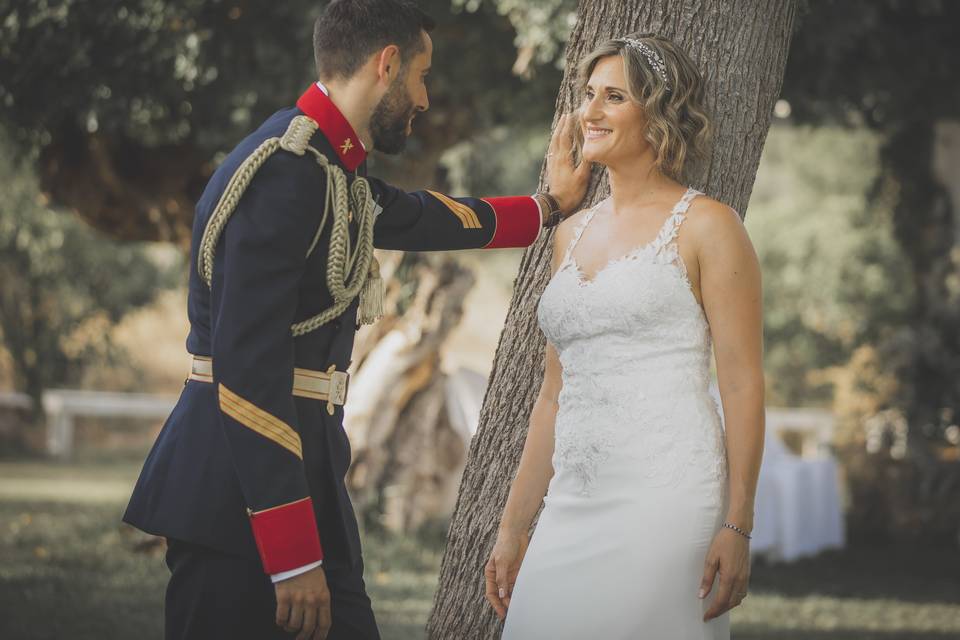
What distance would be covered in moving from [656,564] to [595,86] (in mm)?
1215

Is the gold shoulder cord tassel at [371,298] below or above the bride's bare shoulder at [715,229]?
below

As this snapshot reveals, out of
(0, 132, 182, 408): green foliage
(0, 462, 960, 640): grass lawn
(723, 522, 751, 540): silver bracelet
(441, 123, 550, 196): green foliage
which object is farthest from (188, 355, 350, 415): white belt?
(0, 132, 182, 408): green foliage

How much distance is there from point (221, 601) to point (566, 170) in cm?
159

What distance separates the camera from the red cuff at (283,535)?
257 centimetres

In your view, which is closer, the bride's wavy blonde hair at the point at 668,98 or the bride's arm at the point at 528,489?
the bride's wavy blonde hair at the point at 668,98

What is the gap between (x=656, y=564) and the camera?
2.73m

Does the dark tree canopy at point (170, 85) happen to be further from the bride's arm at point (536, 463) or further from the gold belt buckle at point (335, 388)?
the gold belt buckle at point (335, 388)

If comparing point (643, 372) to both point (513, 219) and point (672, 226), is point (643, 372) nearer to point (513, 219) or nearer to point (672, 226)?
point (672, 226)

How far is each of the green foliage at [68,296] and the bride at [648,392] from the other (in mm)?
14332

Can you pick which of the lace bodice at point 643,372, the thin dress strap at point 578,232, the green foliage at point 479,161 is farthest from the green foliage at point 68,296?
the lace bodice at point 643,372

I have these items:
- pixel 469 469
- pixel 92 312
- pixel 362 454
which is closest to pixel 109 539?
pixel 362 454

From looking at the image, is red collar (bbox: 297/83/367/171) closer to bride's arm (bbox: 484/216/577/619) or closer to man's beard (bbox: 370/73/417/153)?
man's beard (bbox: 370/73/417/153)

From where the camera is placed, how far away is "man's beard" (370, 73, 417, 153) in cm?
280

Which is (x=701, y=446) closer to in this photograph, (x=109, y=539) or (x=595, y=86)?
(x=595, y=86)
